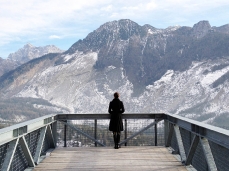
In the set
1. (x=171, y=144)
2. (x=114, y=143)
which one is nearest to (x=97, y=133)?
(x=114, y=143)

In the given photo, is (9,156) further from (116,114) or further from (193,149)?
(116,114)

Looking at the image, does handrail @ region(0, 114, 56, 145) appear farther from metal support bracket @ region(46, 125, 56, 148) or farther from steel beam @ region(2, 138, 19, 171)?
metal support bracket @ region(46, 125, 56, 148)

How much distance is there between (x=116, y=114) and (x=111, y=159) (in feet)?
6.40

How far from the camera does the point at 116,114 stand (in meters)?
9.25

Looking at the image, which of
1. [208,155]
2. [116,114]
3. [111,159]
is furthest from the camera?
[116,114]

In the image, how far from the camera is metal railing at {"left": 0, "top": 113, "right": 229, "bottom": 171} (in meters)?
4.82

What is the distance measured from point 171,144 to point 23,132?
15.2 feet

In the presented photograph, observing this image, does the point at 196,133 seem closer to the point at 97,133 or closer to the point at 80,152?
the point at 80,152

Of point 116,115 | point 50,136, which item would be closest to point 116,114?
point 116,115

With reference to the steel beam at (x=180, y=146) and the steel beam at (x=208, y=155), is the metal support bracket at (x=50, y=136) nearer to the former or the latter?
the steel beam at (x=180, y=146)

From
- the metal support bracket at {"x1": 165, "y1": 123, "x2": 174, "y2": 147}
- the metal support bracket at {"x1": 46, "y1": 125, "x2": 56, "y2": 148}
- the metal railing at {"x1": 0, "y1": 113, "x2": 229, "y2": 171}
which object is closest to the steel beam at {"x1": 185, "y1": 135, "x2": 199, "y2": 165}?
the metal railing at {"x1": 0, "y1": 113, "x2": 229, "y2": 171}

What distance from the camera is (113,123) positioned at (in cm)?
922

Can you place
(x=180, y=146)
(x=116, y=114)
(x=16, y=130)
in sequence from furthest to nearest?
(x=116, y=114), (x=180, y=146), (x=16, y=130)

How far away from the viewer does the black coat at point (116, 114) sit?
9.17 m
